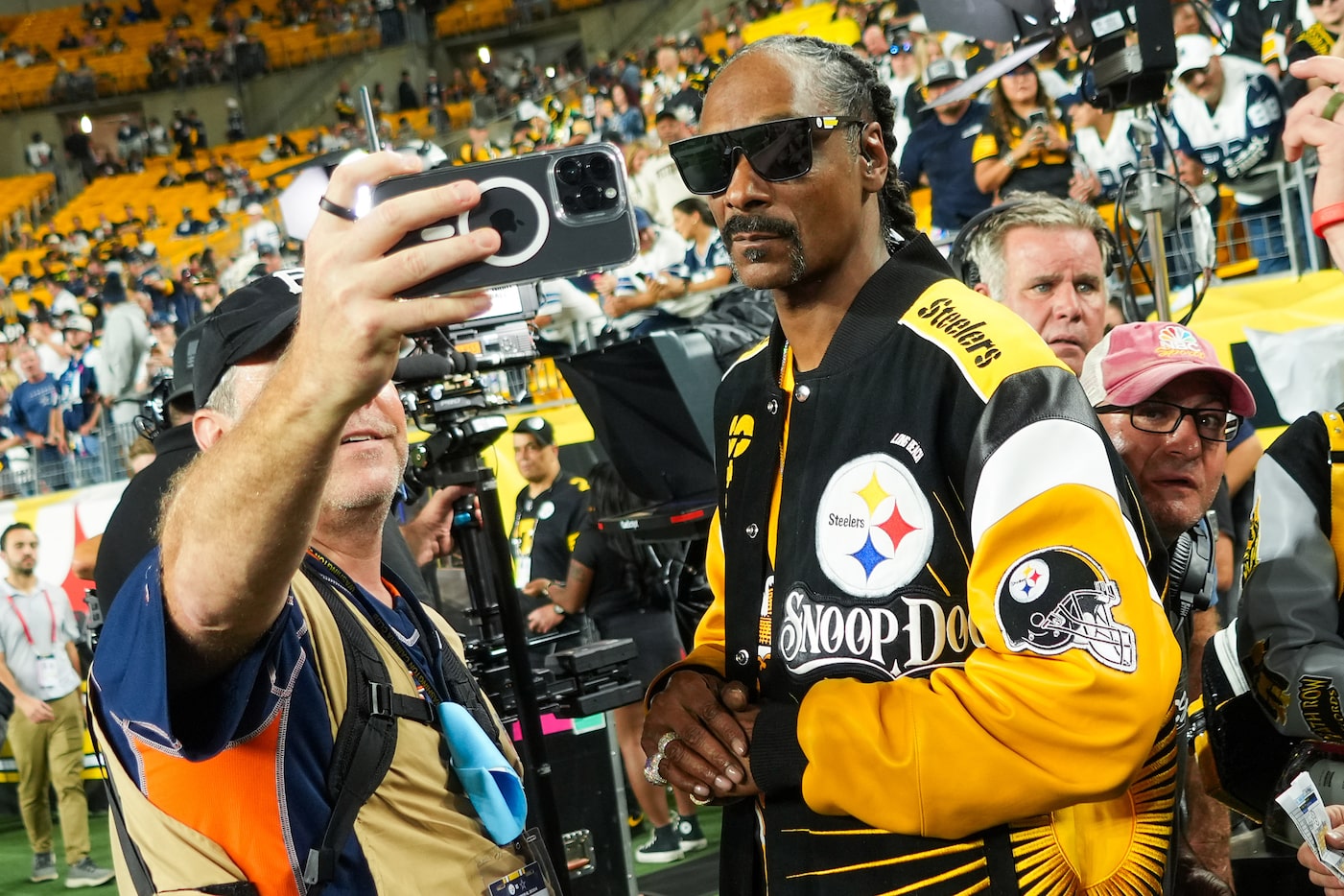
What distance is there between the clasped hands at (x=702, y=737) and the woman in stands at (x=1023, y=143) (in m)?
4.65

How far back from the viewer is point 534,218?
1.03 metres

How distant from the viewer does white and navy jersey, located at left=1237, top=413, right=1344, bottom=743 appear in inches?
78.4

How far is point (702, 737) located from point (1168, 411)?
1.11m

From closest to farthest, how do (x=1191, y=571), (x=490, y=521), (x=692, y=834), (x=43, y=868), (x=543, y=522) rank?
(x=1191, y=571) < (x=490, y=521) < (x=692, y=834) < (x=543, y=522) < (x=43, y=868)

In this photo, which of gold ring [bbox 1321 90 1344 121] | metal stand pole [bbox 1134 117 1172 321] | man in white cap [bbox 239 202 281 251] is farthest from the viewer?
man in white cap [bbox 239 202 281 251]

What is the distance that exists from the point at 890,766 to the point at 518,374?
5.97 m

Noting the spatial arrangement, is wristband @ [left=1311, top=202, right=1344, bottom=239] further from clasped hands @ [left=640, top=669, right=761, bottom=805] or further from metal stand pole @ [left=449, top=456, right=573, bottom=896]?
metal stand pole @ [left=449, top=456, right=573, bottom=896]

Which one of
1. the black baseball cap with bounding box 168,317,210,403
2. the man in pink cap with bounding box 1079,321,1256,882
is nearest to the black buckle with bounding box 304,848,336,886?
the man in pink cap with bounding box 1079,321,1256,882

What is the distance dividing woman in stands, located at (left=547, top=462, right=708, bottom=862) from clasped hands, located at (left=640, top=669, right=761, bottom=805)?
4.05 meters

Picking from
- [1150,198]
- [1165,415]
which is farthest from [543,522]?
[1165,415]

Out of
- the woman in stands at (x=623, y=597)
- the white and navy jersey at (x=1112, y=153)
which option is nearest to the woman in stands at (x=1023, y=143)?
the white and navy jersey at (x=1112, y=153)

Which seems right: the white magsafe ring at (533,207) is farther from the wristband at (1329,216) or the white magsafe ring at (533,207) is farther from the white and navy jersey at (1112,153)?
the white and navy jersey at (1112,153)

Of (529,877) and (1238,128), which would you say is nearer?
(529,877)

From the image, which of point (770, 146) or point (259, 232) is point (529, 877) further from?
point (259, 232)
